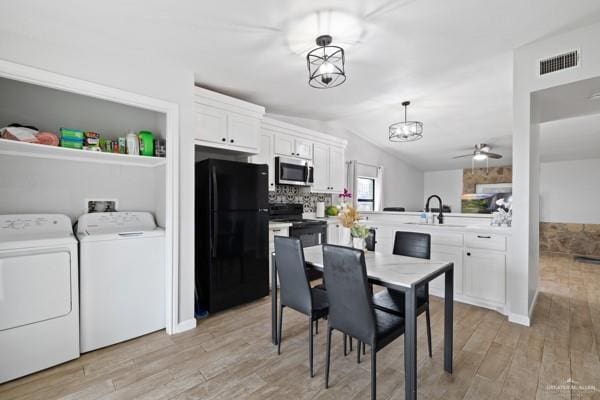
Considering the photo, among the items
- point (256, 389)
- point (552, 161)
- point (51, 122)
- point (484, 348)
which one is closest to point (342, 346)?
point (256, 389)

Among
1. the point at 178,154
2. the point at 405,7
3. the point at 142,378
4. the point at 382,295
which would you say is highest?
the point at 405,7

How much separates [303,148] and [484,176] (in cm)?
629

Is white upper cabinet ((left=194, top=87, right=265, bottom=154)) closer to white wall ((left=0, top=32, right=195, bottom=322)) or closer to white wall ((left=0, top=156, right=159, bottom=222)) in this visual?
white wall ((left=0, top=32, right=195, bottom=322))

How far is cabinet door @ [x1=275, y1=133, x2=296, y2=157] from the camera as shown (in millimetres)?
3977

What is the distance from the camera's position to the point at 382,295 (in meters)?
2.26

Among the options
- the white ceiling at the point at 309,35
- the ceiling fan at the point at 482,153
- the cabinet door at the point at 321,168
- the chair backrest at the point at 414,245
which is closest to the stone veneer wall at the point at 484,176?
the ceiling fan at the point at 482,153

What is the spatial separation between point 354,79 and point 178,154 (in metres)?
2.10

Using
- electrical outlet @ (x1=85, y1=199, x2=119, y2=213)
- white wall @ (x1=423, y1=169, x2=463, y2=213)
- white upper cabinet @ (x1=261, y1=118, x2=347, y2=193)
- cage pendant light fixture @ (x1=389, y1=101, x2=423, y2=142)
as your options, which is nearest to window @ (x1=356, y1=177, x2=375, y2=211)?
white upper cabinet @ (x1=261, y1=118, x2=347, y2=193)

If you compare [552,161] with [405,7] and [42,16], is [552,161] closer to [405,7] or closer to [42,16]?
[405,7]

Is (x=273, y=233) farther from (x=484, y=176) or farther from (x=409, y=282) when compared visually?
(x=484, y=176)

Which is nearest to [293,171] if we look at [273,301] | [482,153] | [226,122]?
[226,122]

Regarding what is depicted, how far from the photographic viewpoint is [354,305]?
163cm

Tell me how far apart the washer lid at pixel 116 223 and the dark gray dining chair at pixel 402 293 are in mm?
2190

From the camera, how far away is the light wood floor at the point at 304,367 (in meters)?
1.75
